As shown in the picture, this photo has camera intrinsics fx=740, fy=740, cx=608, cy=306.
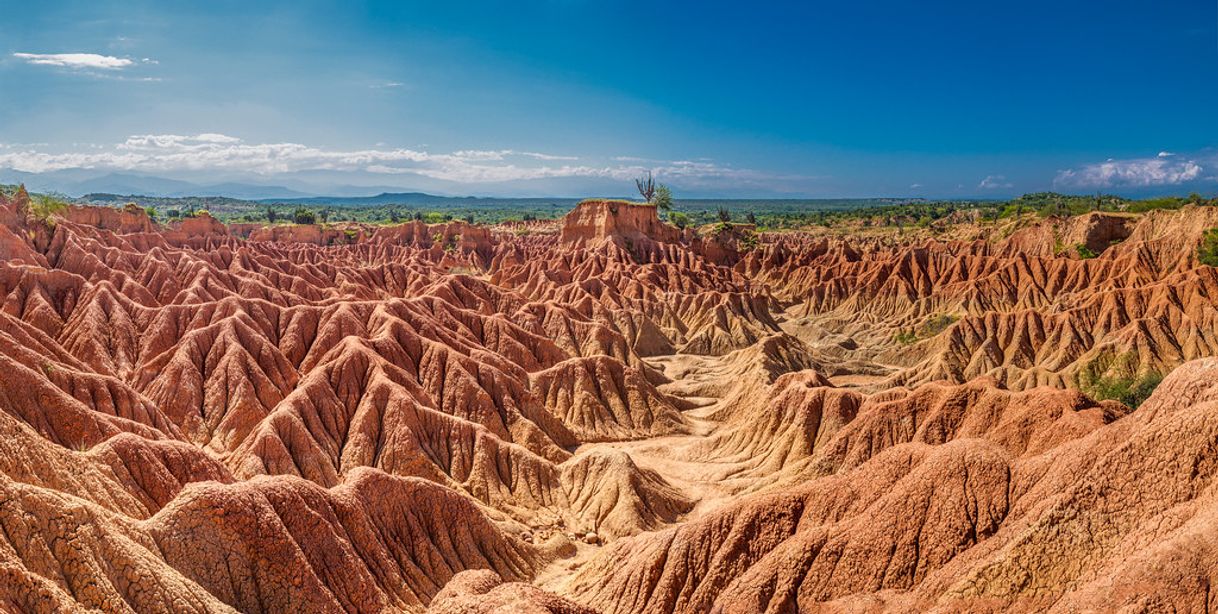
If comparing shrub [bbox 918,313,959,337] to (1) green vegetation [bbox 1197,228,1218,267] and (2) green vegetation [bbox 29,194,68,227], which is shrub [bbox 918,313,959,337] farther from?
(2) green vegetation [bbox 29,194,68,227]

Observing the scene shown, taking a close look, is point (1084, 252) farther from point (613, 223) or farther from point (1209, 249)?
point (613, 223)

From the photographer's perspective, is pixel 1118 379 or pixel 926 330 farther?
pixel 926 330

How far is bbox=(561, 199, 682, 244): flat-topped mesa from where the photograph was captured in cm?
13162

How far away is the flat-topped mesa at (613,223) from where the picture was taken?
131625 mm

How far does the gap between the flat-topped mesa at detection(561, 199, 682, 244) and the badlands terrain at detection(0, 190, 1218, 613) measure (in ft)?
104

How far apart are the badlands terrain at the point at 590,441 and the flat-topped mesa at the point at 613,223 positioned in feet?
104

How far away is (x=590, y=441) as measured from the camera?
1992 inches

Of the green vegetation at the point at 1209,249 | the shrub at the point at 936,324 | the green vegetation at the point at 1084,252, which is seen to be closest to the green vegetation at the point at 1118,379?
the shrub at the point at 936,324

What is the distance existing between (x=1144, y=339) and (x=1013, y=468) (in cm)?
5606

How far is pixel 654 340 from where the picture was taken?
85188 millimetres

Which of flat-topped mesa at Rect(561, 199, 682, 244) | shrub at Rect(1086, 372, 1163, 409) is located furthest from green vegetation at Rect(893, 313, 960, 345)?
flat-topped mesa at Rect(561, 199, 682, 244)

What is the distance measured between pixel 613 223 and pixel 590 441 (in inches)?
3319

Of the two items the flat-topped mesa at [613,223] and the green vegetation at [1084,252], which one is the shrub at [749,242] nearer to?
the flat-topped mesa at [613,223]

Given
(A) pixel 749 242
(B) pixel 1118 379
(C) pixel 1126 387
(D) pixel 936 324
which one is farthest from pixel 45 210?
(A) pixel 749 242
